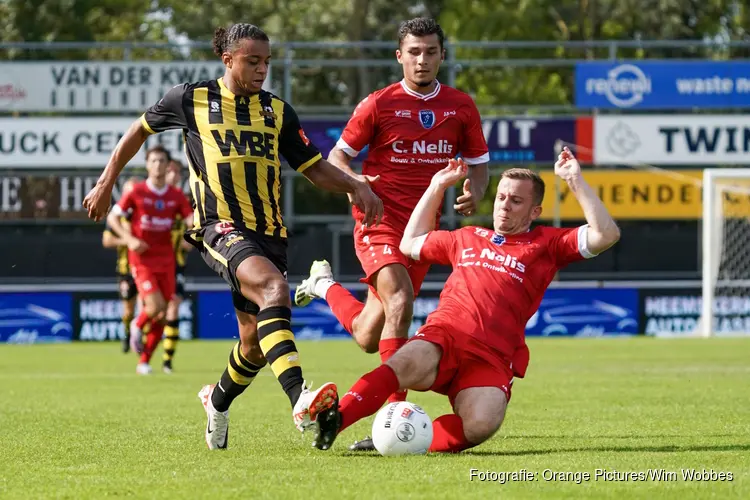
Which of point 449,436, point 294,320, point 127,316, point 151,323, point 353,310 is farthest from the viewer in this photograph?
point 294,320

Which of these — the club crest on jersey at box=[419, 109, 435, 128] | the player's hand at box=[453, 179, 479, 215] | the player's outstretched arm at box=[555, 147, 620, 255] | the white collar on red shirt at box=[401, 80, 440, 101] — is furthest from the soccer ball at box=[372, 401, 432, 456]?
the white collar on red shirt at box=[401, 80, 440, 101]

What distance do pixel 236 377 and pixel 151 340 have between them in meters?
8.08

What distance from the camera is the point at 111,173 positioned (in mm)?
7375

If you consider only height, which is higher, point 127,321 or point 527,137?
point 527,137

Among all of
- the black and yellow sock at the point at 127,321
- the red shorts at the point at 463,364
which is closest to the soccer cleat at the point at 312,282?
the red shorts at the point at 463,364

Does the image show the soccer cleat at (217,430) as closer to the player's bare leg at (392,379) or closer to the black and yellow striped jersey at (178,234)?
the player's bare leg at (392,379)

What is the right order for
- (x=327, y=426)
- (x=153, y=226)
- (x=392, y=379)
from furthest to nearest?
(x=153, y=226) < (x=392, y=379) < (x=327, y=426)

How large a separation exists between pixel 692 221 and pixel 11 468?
2125cm

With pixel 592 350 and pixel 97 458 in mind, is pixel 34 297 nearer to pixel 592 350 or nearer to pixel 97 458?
pixel 592 350

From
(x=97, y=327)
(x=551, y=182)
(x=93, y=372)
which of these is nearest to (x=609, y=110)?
(x=551, y=182)

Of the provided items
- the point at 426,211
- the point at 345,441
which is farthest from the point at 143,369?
the point at 426,211

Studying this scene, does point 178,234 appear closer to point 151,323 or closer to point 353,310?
point 151,323

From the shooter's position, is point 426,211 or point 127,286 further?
point 127,286

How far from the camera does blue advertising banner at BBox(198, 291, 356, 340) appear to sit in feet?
76.7
